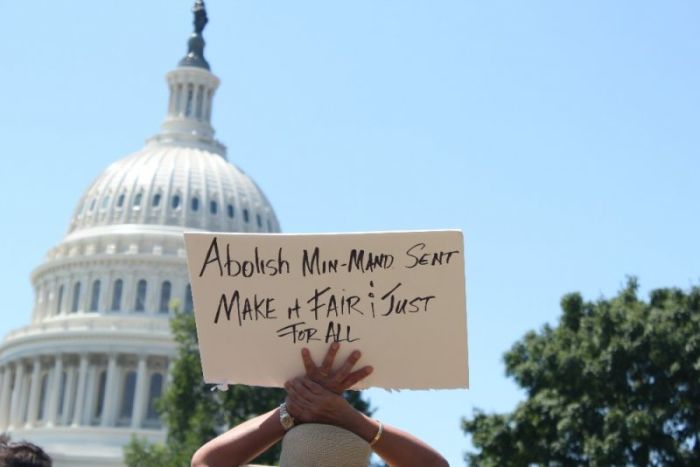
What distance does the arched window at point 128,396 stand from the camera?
106750 millimetres

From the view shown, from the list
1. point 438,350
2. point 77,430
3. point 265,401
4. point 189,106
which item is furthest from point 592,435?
A: point 189,106

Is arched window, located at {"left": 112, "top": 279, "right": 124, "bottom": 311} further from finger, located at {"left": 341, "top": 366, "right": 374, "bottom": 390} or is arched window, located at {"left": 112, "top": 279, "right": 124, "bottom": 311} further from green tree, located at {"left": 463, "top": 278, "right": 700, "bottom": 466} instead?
finger, located at {"left": 341, "top": 366, "right": 374, "bottom": 390}

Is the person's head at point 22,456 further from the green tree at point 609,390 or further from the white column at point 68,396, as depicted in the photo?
the white column at point 68,396

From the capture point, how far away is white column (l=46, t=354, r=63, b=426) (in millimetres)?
106938

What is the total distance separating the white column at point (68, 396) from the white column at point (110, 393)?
9.08 ft

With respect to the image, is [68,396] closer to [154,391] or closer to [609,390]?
[154,391]

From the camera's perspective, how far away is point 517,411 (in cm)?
3909

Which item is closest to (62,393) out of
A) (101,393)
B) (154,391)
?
(101,393)

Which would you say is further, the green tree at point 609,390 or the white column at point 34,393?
the white column at point 34,393

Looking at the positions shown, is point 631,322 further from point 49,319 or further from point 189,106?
point 189,106

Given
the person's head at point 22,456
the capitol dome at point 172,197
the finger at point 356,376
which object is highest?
the capitol dome at point 172,197

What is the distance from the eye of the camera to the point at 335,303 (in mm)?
5641

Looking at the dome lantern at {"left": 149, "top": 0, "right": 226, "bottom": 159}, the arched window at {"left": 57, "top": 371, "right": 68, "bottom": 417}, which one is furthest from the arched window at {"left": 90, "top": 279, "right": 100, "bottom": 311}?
the dome lantern at {"left": 149, "top": 0, "right": 226, "bottom": 159}

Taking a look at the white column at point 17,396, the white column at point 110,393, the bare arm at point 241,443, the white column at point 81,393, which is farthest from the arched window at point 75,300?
the bare arm at point 241,443
